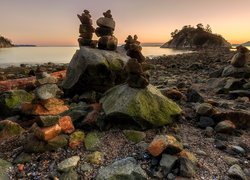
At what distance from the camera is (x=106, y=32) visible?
494 inches

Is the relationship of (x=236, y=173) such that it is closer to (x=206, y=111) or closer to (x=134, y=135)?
(x=134, y=135)

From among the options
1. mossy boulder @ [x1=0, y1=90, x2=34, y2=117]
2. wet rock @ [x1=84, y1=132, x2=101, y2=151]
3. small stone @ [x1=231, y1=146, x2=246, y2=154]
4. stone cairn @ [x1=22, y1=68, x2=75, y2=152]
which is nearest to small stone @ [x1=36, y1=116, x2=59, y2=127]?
stone cairn @ [x1=22, y1=68, x2=75, y2=152]

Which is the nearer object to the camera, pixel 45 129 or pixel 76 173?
pixel 76 173

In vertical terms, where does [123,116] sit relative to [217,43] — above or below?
above

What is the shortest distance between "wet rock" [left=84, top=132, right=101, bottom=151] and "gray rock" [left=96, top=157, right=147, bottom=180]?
A: 0.95m

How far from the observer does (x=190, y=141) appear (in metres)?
7.56

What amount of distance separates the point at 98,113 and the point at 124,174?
2.76 meters

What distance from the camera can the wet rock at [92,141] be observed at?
700 centimetres

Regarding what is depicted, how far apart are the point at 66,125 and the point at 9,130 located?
1.71 metres

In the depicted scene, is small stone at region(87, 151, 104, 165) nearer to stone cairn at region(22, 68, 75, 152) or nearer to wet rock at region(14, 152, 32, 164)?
stone cairn at region(22, 68, 75, 152)

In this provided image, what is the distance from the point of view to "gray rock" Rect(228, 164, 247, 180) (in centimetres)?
596

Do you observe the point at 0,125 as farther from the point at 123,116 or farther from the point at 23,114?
the point at 123,116

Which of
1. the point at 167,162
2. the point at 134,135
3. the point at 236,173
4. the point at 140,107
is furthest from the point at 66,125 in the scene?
the point at 236,173

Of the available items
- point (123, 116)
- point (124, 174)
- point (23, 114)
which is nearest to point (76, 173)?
point (124, 174)
